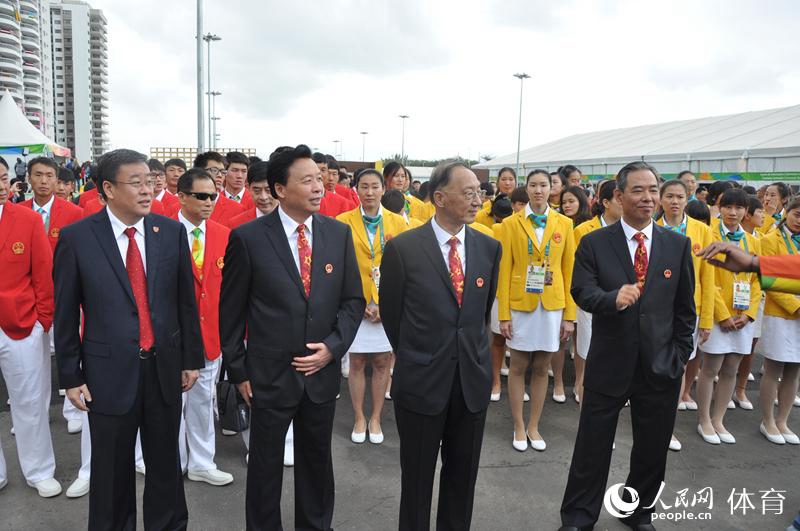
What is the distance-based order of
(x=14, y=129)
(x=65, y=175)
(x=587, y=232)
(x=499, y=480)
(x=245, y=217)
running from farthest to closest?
(x=14, y=129), (x=65, y=175), (x=587, y=232), (x=245, y=217), (x=499, y=480)

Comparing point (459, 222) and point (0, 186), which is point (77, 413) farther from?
point (459, 222)

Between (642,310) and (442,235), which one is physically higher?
(442,235)

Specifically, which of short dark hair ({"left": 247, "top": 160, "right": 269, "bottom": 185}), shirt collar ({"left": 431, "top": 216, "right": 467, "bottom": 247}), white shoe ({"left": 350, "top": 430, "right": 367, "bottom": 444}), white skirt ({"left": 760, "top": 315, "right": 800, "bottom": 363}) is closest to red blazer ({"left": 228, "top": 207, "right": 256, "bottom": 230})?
short dark hair ({"left": 247, "top": 160, "right": 269, "bottom": 185})

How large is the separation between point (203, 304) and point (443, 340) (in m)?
1.88

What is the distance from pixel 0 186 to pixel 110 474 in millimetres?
2152

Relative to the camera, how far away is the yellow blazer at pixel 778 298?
15.3 feet

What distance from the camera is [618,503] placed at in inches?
140

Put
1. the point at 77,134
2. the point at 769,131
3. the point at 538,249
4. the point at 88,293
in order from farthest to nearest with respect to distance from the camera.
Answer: the point at 77,134 < the point at 769,131 < the point at 538,249 < the point at 88,293

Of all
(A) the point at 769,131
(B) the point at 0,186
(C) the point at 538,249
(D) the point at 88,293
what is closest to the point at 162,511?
(D) the point at 88,293

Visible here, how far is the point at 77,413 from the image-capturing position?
467 cm

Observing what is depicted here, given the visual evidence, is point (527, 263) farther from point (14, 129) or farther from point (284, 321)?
point (14, 129)

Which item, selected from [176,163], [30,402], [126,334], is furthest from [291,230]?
[176,163]

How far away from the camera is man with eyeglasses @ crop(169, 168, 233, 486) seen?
12.5ft

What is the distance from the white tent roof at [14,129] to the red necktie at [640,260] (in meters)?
25.4
